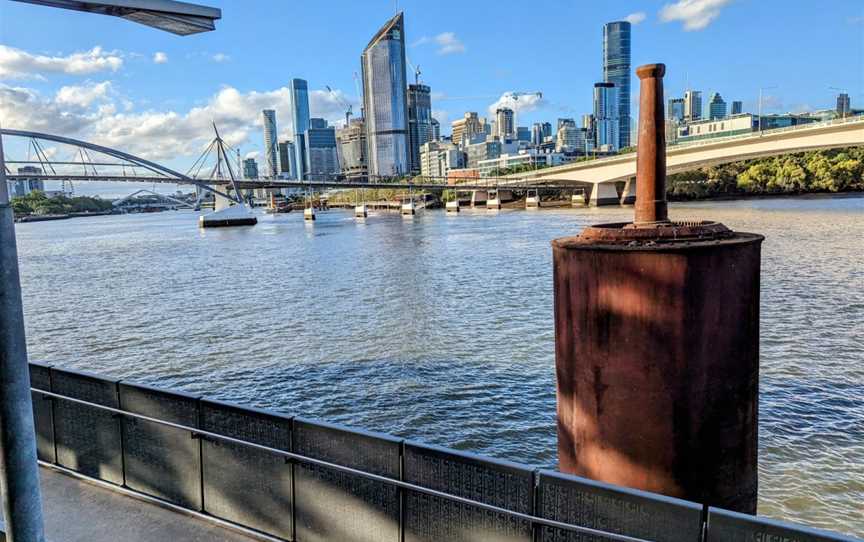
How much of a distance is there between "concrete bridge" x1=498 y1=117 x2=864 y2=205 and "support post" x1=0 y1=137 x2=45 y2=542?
71.1m

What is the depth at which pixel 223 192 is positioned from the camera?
106 meters

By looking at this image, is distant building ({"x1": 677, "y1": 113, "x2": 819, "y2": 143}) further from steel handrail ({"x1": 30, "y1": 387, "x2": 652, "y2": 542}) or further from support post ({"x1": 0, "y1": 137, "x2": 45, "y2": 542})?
support post ({"x1": 0, "y1": 137, "x2": 45, "y2": 542})

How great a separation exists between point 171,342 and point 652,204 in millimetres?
16556

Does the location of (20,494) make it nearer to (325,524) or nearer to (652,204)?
(325,524)

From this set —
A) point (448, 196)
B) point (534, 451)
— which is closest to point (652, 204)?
point (534, 451)

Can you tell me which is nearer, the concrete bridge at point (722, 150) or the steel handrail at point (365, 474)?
the steel handrail at point (365, 474)

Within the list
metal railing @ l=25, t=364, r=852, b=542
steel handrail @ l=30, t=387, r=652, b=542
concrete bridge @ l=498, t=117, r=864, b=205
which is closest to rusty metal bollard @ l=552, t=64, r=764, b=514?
metal railing @ l=25, t=364, r=852, b=542

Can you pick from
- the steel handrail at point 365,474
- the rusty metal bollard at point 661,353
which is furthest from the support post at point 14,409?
the rusty metal bollard at point 661,353

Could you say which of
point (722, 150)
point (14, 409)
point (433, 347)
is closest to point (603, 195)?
Result: point (722, 150)

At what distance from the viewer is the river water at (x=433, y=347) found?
9750 mm

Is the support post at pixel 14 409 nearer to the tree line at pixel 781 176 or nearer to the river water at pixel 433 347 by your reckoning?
the river water at pixel 433 347

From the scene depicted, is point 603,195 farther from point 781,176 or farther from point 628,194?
point 781,176

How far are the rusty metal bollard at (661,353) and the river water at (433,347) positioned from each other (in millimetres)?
4263

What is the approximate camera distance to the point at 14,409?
3277mm
